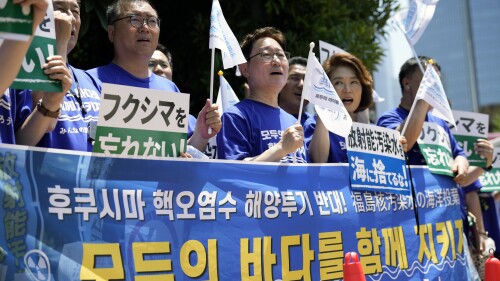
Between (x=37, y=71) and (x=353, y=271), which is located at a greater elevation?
(x=37, y=71)

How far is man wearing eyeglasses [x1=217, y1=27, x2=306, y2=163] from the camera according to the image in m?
4.07

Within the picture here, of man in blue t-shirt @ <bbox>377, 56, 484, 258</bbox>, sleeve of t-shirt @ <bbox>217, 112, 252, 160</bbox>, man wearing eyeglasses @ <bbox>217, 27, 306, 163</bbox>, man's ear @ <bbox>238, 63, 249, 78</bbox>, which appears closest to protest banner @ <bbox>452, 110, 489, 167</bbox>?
man in blue t-shirt @ <bbox>377, 56, 484, 258</bbox>

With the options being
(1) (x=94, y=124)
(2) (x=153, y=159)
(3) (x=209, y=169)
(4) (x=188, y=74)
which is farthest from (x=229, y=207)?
(4) (x=188, y=74)

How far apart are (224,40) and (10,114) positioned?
5.24ft

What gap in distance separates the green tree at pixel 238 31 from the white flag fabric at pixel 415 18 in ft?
5.41

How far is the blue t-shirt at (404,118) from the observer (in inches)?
217

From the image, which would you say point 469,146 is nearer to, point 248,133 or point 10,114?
point 248,133

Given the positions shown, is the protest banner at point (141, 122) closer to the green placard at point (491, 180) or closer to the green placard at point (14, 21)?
the green placard at point (14, 21)

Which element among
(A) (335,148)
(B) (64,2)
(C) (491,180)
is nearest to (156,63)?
(A) (335,148)

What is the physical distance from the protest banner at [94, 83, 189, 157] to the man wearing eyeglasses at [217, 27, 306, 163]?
0.67 m

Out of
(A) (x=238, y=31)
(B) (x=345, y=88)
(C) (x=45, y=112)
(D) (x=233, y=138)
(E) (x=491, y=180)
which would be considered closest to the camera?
(C) (x=45, y=112)

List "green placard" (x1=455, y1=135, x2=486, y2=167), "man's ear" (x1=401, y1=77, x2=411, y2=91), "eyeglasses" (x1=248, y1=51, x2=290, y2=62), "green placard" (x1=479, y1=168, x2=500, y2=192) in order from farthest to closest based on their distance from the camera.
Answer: "green placard" (x1=479, y1=168, x2=500, y2=192) → "green placard" (x1=455, y1=135, x2=486, y2=167) → "man's ear" (x1=401, y1=77, x2=411, y2=91) → "eyeglasses" (x1=248, y1=51, x2=290, y2=62)

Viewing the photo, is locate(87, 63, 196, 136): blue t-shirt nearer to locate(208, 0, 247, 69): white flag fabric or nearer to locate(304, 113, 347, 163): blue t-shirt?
locate(208, 0, 247, 69): white flag fabric

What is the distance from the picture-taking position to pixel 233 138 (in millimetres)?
4270
